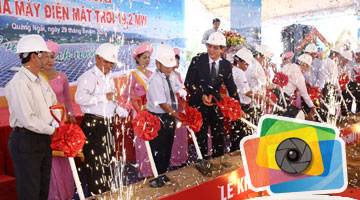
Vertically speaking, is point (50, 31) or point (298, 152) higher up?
point (50, 31)

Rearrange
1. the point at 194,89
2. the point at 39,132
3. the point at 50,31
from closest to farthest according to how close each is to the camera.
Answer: the point at 39,132 < the point at 194,89 < the point at 50,31

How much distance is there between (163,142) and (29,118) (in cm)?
108

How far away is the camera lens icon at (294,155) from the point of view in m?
0.91

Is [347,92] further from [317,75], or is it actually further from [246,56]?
[246,56]

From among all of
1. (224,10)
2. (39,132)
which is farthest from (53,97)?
(224,10)

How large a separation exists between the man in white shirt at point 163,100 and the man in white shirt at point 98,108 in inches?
12.3

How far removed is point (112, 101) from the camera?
224cm

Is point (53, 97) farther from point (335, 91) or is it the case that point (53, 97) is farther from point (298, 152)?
point (335, 91)

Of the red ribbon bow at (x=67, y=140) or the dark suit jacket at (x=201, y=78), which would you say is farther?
the dark suit jacket at (x=201, y=78)

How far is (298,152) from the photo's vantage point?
35.9 inches

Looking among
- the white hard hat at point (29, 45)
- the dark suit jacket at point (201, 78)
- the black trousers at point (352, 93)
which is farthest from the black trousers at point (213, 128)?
the black trousers at point (352, 93)

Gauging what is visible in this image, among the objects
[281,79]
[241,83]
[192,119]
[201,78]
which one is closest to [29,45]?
[192,119]

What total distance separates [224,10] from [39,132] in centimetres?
492

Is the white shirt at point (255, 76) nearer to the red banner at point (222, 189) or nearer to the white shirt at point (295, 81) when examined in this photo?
the white shirt at point (295, 81)
